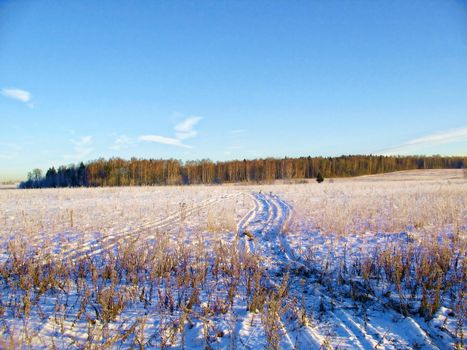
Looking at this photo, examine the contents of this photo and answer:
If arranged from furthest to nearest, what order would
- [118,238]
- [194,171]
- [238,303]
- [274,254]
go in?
1. [194,171]
2. [118,238]
3. [274,254]
4. [238,303]

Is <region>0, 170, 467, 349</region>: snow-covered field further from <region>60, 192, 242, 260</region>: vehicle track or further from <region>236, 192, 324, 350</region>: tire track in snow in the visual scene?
<region>60, 192, 242, 260</region>: vehicle track

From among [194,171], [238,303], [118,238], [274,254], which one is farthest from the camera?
[194,171]

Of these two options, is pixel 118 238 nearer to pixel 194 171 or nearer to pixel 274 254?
pixel 274 254

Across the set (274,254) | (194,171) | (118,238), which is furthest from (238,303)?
(194,171)

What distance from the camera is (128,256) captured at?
517 cm

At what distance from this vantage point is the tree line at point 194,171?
7525cm

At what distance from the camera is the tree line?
247ft

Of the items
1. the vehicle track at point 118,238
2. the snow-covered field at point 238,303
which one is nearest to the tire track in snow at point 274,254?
the snow-covered field at point 238,303

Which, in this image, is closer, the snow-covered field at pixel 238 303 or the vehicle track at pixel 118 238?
the snow-covered field at pixel 238 303

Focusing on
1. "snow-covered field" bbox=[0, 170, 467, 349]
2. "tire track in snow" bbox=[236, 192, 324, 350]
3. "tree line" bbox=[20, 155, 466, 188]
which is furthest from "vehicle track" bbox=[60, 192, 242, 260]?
"tree line" bbox=[20, 155, 466, 188]

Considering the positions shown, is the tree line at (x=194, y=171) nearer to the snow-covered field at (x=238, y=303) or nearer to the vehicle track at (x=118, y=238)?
the vehicle track at (x=118, y=238)

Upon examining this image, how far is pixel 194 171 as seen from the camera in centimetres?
8425

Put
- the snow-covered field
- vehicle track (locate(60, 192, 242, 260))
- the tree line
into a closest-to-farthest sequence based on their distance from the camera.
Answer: the snow-covered field, vehicle track (locate(60, 192, 242, 260)), the tree line

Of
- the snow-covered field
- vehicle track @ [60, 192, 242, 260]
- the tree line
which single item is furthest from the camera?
the tree line
